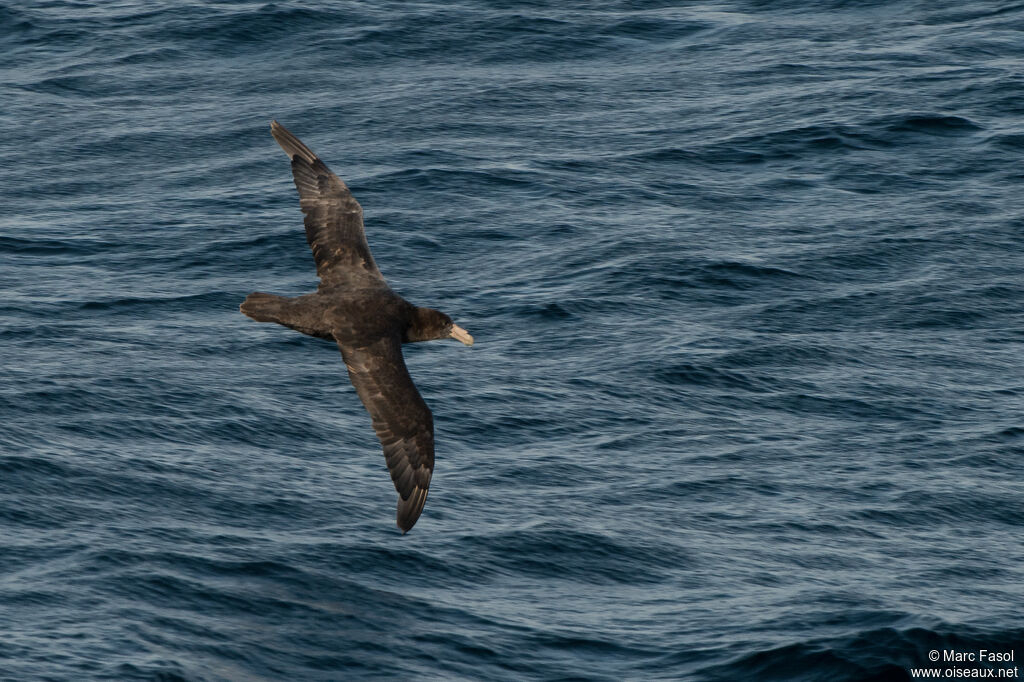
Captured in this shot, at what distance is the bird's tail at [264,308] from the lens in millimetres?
19219

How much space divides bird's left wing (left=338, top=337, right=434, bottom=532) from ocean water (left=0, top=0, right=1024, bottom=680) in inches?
156

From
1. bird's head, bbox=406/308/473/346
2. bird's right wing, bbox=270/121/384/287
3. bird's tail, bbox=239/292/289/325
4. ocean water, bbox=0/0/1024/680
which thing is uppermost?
bird's right wing, bbox=270/121/384/287

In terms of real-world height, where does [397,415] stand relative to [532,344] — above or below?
above

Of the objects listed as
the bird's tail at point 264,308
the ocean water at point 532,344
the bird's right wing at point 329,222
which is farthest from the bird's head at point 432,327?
the ocean water at point 532,344

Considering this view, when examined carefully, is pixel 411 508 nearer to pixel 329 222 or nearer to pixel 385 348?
pixel 385 348

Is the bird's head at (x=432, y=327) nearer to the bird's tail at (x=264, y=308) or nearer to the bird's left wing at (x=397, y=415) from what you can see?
the bird's left wing at (x=397, y=415)

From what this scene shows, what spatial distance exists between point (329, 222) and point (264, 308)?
2.22m

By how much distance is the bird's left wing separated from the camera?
19.4m

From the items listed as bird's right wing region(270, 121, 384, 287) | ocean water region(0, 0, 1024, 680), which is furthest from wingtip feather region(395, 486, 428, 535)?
ocean water region(0, 0, 1024, 680)

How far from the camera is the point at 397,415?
765 inches

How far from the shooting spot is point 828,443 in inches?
1120

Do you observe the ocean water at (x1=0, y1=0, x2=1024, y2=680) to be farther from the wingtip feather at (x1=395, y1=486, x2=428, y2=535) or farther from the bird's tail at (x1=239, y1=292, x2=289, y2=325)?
the bird's tail at (x1=239, y1=292, x2=289, y2=325)

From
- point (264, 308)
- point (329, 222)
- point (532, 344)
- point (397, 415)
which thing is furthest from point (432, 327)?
point (532, 344)

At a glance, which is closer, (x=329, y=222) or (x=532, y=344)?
(x=329, y=222)
